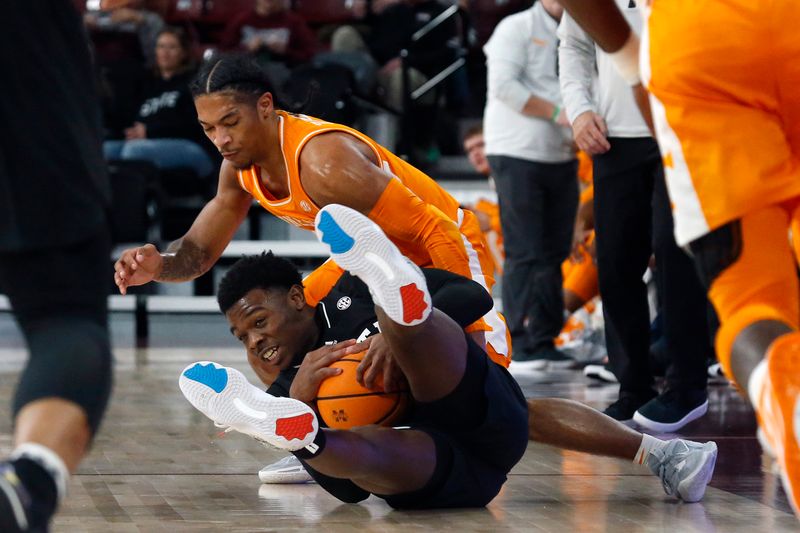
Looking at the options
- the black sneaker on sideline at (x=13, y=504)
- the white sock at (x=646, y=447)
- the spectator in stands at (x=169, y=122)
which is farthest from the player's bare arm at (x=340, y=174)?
the spectator in stands at (x=169, y=122)

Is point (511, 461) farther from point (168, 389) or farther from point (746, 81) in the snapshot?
point (168, 389)

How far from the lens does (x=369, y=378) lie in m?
2.95

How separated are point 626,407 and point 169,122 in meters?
5.71

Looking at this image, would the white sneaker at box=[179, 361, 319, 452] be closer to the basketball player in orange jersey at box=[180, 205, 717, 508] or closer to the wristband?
the basketball player in orange jersey at box=[180, 205, 717, 508]

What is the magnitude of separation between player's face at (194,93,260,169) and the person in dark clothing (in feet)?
4.52

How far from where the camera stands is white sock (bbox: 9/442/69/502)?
1.76m

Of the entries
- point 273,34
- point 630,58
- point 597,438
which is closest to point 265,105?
point 597,438

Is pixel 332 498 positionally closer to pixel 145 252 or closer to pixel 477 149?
pixel 145 252

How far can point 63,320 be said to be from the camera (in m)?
1.97

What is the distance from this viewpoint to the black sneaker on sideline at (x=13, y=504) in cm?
165

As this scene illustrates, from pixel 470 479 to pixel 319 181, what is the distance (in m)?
0.87

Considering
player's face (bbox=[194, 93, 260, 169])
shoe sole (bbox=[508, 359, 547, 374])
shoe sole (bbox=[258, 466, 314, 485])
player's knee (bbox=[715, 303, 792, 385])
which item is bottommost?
shoe sole (bbox=[508, 359, 547, 374])

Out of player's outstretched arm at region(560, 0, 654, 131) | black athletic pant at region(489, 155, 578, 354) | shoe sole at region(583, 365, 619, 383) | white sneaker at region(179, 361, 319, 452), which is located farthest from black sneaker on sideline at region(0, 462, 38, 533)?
black athletic pant at region(489, 155, 578, 354)

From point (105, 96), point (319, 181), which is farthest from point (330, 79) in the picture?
point (319, 181)
